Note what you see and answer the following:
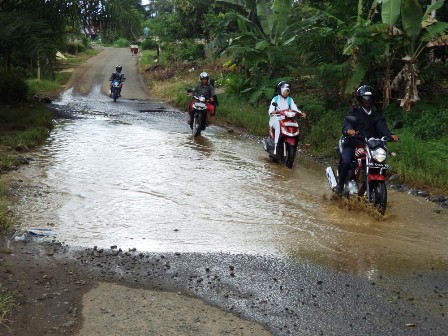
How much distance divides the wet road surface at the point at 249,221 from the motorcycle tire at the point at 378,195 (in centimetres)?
18

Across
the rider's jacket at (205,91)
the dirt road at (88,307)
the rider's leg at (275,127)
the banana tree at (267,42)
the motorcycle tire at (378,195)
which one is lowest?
the dirt road at (88,307)

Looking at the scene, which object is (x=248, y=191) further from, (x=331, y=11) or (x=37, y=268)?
(x=331, y=11)

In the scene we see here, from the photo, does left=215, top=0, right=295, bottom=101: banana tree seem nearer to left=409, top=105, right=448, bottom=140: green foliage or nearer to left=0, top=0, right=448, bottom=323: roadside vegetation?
left=0, top=0, right=448, bottom=323: roadside vegetation

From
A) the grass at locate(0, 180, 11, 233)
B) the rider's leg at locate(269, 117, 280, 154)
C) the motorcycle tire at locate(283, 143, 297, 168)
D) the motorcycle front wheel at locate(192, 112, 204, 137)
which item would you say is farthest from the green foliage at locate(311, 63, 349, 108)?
the grass at locate(0, 180, 11, 233)

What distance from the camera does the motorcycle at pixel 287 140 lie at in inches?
421

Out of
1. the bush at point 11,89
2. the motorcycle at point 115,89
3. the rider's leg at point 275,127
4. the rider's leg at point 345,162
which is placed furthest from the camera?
the motorcycle at point 115,89

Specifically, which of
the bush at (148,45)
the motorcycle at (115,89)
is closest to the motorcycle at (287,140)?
the motorcycle at (115,89)

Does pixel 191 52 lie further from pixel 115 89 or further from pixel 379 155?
pixel 379 155

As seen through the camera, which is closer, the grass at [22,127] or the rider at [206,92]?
the grass at [22,127]

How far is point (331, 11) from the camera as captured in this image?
Answer: 1611cm

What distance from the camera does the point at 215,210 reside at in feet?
26.0

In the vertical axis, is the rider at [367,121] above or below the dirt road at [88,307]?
above

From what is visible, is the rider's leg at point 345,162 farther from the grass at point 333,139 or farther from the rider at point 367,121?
the grass at point 333,139

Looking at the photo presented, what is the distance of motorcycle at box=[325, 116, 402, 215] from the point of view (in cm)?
732
